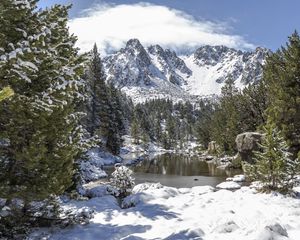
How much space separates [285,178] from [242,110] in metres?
35.6

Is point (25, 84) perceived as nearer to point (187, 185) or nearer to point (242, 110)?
point (187, 185)

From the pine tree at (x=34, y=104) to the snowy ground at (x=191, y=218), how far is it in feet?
7.77

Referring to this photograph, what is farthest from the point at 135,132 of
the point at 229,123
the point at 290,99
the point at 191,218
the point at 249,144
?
the point at 191,218

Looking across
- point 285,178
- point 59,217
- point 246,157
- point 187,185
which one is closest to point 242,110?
point 246,157

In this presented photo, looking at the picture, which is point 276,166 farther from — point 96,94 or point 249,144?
point 96,94

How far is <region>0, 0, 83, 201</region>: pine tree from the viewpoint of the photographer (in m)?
11.2

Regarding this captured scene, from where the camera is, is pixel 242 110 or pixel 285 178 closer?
pixel 285 178

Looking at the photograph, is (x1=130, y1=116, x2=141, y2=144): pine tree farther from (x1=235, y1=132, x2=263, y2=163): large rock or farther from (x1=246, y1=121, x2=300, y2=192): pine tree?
(x1=246, y1=121, x2=300, y2=192): pine tree

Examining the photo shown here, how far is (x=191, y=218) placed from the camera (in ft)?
52.6

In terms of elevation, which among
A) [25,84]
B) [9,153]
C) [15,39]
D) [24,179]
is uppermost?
[15,39]

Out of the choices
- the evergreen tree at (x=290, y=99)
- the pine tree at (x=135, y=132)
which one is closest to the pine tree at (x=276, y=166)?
the evergreen tree at (x=290, y=99)

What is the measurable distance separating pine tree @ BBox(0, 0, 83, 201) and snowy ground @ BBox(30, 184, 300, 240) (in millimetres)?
2367

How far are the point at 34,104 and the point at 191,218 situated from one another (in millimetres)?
8228

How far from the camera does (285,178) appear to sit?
23.2m
